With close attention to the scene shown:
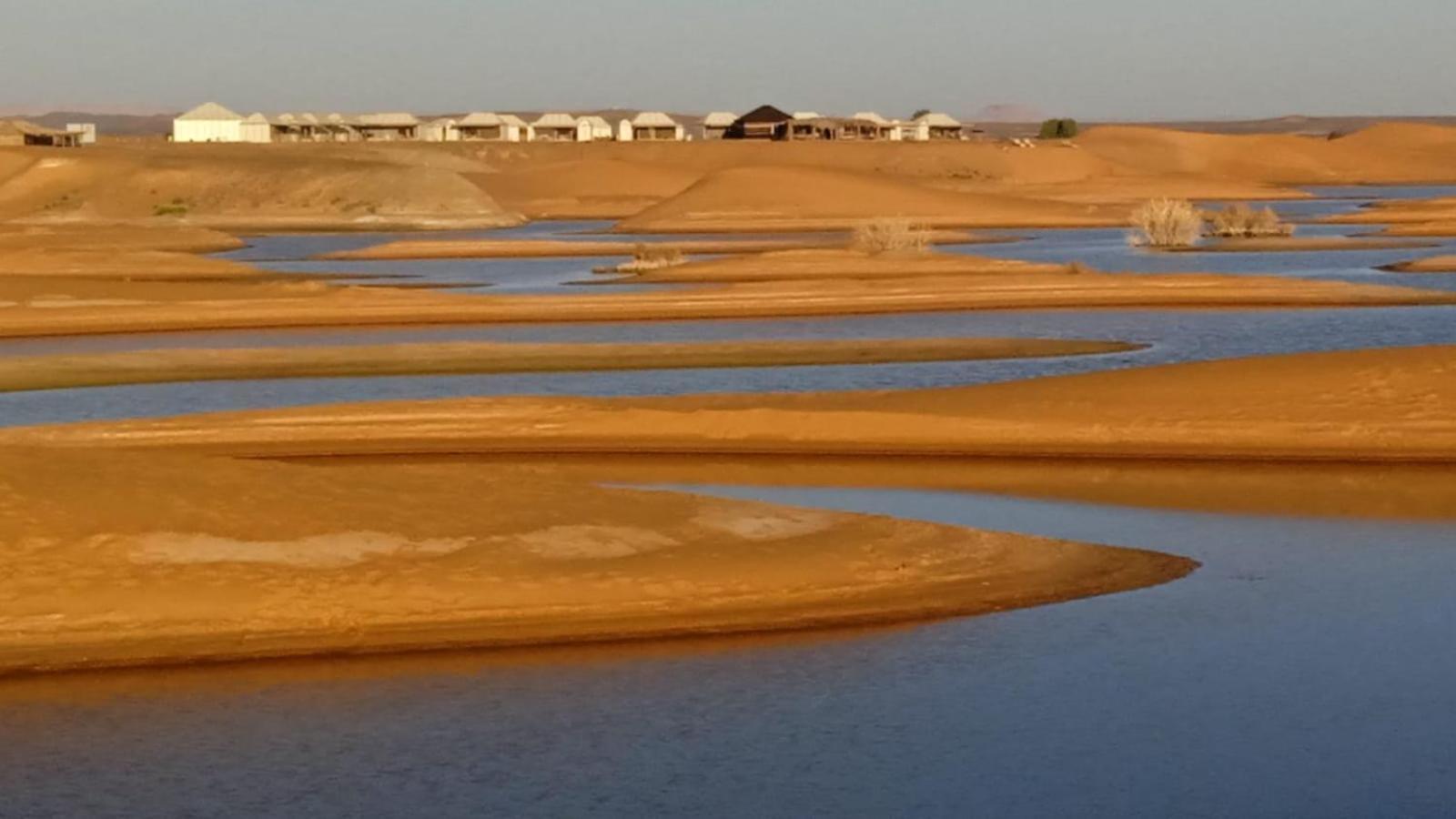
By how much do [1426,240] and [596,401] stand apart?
168 feet

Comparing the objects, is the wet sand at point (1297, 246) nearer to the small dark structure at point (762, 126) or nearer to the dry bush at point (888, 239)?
the dry bush at point (888, 239)

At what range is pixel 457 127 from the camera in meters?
171

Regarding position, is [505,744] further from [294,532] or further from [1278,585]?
[1278,585]

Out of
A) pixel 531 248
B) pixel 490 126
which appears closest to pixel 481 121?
pixel 490 126

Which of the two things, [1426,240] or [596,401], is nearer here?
[596,401]

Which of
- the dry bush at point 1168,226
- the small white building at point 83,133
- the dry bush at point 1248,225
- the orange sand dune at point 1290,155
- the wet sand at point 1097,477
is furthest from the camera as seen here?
the orange sand dune at point 1290,155

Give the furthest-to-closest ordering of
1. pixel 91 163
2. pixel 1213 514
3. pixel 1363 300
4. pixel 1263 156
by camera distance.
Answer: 1. pixel 1263 156
2. pixel 91 163
3. pixel 1363 300
4. pixel 1213 514

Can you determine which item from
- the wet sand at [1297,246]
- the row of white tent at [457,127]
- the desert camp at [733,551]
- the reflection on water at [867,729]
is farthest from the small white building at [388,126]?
the reflection on water at [867,729]

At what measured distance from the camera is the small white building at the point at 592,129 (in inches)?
6786

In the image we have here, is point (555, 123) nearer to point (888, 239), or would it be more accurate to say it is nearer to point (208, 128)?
point (208, 128)

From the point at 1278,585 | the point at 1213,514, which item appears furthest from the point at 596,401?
the point at 1278,585

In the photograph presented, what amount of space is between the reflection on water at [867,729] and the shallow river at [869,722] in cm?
3

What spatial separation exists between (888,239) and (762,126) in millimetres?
93452

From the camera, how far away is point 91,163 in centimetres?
11462
